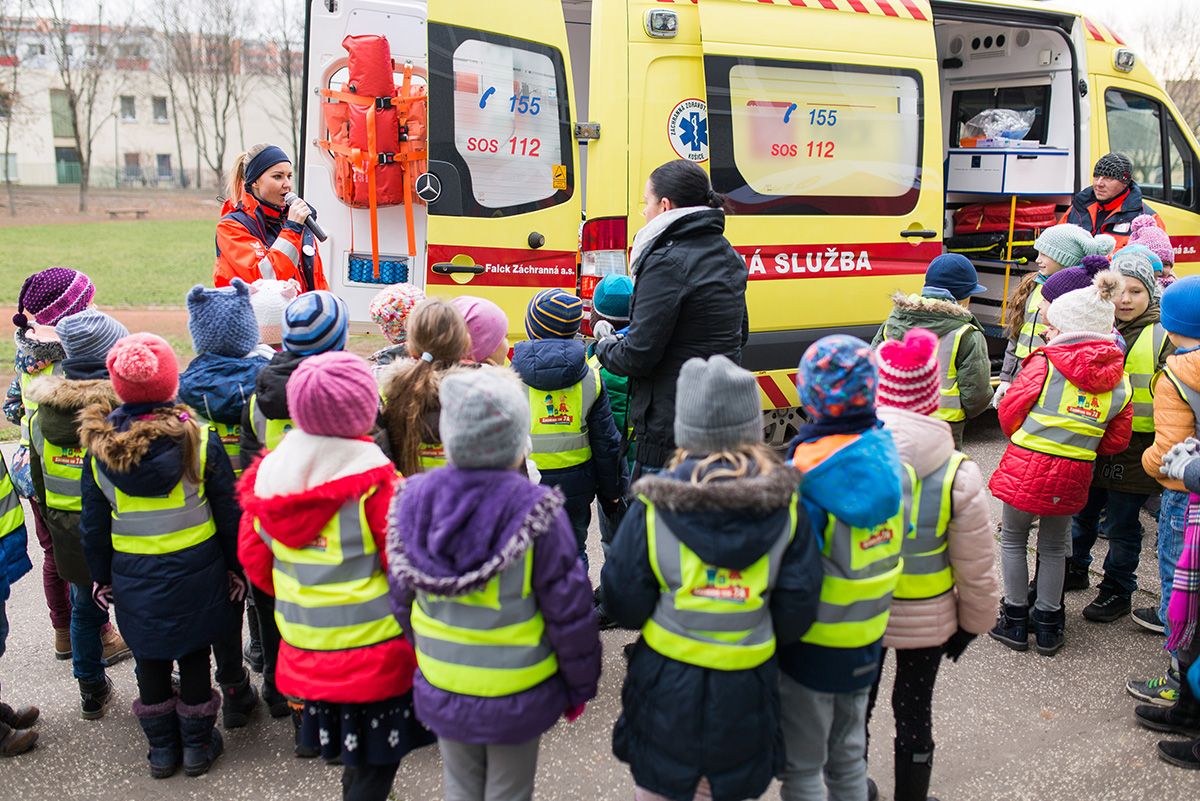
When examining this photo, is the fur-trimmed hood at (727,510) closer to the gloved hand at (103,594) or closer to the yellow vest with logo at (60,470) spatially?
the gloved hand at (103,594)

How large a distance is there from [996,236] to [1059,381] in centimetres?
396

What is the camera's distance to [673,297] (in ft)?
11.2

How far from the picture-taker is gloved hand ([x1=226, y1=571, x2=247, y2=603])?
311 cm

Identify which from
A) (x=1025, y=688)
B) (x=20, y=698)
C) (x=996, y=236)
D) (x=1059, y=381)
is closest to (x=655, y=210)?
(x=1059, y=381)

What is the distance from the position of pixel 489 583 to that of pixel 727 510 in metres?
0.56

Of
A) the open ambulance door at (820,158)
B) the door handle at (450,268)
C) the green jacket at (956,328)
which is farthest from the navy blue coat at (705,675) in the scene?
the open ambulance door at (820,158)

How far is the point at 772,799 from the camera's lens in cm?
298

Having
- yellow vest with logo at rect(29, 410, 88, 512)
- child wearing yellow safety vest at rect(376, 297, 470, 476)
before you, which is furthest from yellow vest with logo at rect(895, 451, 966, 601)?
yellow vest with logo at rect(29, 410, 88, 512)

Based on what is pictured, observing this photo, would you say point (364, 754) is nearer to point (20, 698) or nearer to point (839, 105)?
point (20, 698)

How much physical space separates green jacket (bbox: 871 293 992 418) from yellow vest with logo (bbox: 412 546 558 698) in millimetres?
2357

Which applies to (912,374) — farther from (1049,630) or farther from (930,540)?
(1049,630)

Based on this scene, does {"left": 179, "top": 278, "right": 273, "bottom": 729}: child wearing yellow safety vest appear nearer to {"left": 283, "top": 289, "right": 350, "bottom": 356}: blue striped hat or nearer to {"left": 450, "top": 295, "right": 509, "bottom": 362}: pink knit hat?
{"left": 283, "top": 289, "right": 350, "bottom": 356}: blue striped hat

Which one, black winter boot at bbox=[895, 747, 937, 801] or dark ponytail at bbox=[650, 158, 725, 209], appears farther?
dark ponytail at bbox=[650, 158, 725, 209]

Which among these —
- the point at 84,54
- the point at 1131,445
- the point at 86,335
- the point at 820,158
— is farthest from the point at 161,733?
the point at 84,54
